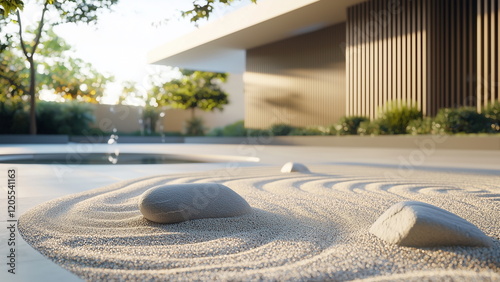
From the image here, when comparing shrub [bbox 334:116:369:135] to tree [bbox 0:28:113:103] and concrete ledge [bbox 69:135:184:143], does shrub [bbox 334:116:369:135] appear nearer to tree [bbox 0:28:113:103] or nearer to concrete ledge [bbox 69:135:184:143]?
concrete ledge [bbox 69:135:184:143]

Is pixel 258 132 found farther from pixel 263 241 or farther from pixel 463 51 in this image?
pixel 263 241

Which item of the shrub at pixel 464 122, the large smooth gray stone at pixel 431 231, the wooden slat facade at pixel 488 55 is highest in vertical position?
the wooden slat facade at pixel 488 55

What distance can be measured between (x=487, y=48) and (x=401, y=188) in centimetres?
650

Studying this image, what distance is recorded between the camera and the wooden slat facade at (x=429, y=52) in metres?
9.55

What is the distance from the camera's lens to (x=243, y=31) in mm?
13633

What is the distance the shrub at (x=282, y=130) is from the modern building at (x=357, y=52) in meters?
0.42

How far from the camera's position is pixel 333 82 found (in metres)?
13.3

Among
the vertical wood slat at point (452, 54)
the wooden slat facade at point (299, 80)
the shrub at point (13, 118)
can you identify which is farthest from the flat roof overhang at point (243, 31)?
the shrub at point (13, 118)

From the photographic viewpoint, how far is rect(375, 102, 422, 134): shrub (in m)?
9.87

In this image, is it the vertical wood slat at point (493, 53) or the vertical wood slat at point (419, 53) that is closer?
the vertical wood slat at point (493, 53)

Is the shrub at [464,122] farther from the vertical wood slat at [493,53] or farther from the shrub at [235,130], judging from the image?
the shrub at [235,130]

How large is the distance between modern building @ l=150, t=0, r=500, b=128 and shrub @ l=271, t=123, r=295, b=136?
1.38 ft

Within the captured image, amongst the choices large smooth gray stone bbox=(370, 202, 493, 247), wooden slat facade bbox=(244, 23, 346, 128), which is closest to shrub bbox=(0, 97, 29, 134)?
wooden slat facade bbox=(244, 23, 346, 128)

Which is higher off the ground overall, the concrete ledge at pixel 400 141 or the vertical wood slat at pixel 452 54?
the vertical wood slat at pixel 452 54
